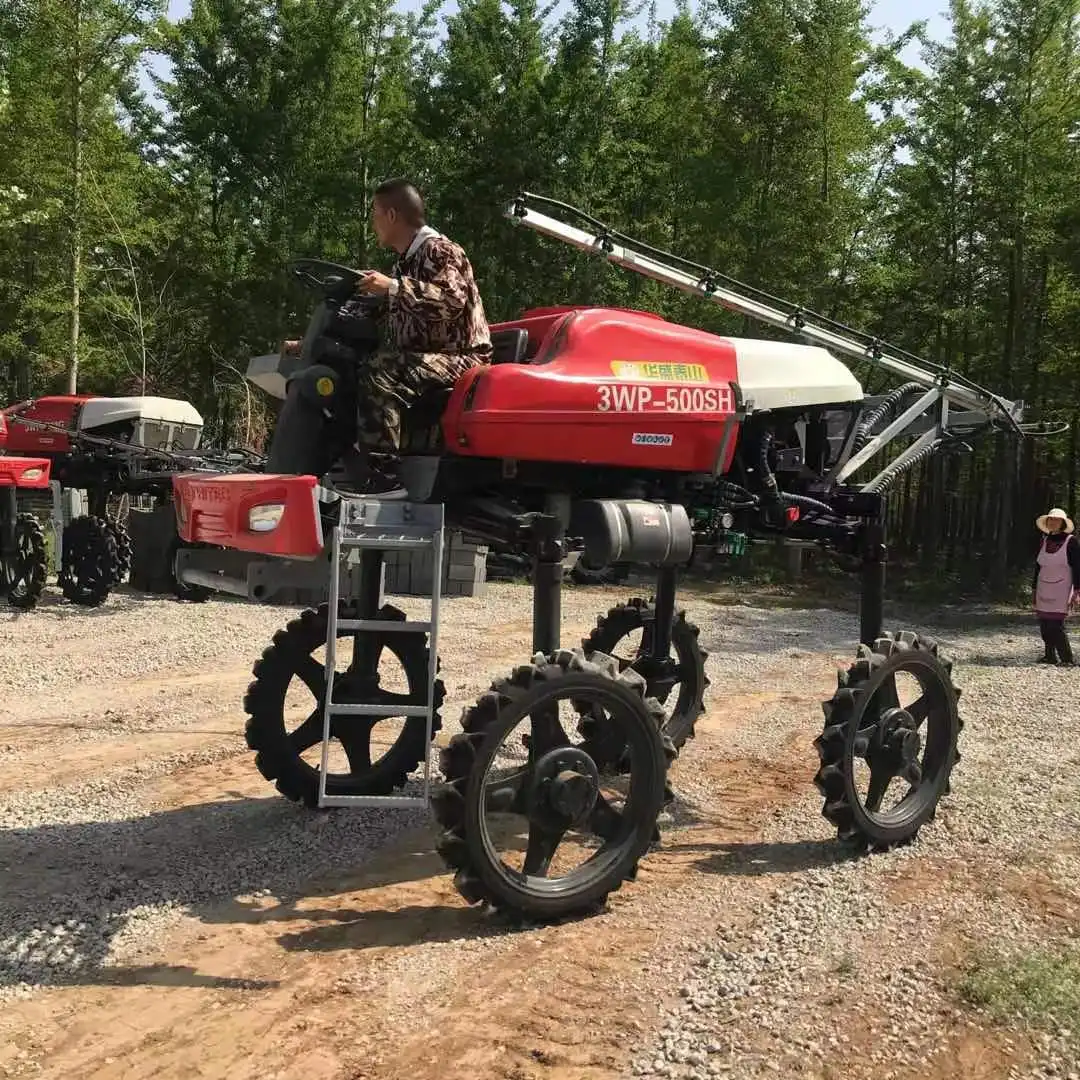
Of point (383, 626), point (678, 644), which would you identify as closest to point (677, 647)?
point (678, 644)

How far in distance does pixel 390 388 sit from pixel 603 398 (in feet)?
2.49

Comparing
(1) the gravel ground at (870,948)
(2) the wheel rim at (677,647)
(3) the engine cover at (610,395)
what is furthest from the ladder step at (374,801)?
(2) the wheel rim at (677,647)

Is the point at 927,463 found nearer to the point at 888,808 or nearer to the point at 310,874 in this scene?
the point at 888,808

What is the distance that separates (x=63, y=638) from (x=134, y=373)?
496 inches

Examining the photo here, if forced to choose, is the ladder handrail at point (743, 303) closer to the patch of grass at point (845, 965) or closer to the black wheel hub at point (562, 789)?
the black wheel hub at point (562, 789)

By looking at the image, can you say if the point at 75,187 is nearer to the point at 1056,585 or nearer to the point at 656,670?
the point at 1056,585

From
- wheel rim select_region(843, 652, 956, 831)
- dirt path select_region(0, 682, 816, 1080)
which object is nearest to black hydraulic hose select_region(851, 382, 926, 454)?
wheel rim select_region(843, 652, 956, 831)

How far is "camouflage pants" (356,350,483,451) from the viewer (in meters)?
3.75

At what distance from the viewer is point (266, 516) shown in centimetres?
337

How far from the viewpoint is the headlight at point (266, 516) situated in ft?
11.0

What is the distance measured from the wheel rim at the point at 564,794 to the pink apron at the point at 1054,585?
857 cm

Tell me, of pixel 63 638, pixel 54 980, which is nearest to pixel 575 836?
pixel 54 980

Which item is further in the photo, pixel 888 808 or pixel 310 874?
pixel 888 808

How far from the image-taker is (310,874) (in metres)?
4.19
